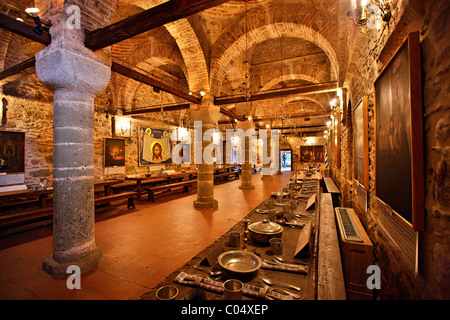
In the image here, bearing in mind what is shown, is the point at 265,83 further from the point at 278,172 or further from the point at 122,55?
the point at 278,172

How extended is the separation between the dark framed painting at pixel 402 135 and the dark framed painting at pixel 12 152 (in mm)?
9871

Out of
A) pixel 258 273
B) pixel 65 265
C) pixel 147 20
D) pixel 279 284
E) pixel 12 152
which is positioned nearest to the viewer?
pixel 279 284

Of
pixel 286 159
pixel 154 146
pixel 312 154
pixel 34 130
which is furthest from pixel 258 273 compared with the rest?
pixel 286 159

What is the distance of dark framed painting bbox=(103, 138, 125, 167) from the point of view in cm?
983

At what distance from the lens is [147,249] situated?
12.3ft

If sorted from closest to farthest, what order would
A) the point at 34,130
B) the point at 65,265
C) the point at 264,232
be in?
the point at 264,232 < the point at 65,265 < the point at 34,130

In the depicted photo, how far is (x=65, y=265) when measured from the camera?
115 inches

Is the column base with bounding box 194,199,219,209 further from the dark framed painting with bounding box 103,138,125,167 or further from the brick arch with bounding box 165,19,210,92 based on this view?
the dark framed painting with bounding box 103,138,125,167

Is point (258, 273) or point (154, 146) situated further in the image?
point (154, 146)

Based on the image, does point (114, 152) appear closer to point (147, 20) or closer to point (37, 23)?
point (37, 23)

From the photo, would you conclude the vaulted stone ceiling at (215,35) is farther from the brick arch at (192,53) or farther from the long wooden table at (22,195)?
the long wooden table at (22,195)

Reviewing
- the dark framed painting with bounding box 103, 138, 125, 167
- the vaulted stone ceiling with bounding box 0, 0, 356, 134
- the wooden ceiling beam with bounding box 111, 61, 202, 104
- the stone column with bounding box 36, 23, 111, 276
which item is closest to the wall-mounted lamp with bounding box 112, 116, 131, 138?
the dark framed painting with bounding box 103, 138, 125, 167

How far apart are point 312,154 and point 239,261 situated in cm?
2206

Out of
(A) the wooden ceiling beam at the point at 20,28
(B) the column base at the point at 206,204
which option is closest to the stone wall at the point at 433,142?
(A) the wooden ceiling beam at the point at 20,28
